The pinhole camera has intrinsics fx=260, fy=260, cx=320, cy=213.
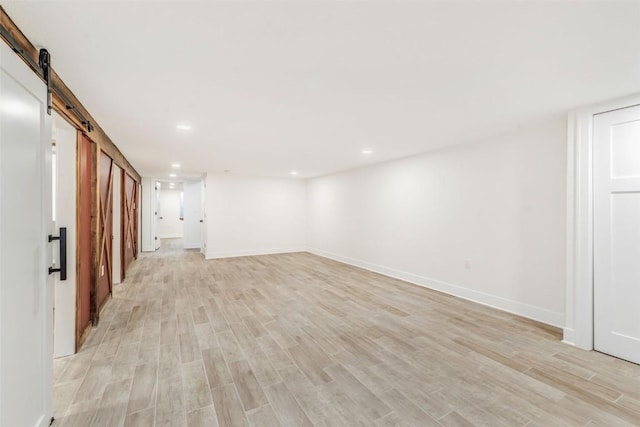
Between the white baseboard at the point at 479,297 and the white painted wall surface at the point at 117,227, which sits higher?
the white painted wall surface at the point at 117,227

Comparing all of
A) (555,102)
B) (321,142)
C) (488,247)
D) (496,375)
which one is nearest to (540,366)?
(496,375)

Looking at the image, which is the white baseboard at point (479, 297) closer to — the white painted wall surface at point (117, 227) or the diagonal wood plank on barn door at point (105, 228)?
the diagonal wood plank on barn door at point (105, 228)

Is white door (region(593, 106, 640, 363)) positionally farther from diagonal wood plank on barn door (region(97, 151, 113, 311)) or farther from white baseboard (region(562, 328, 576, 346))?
diagonal wood plank on barn door (region(97, 151, 113, 311))

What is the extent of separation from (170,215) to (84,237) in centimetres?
1033

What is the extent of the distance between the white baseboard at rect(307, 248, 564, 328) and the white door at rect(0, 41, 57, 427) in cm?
448

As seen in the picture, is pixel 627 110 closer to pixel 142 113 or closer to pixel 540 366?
pixel 540 366

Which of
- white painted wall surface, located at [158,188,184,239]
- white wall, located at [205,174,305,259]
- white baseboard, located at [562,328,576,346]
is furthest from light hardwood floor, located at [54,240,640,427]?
white painted wall surface, located at [158,188,184,239]

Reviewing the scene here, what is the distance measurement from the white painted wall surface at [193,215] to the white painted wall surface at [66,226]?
6.65 meters

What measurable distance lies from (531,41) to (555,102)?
1.34 m

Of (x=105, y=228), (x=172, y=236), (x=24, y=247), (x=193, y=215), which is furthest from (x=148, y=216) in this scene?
(x=24, y=247)

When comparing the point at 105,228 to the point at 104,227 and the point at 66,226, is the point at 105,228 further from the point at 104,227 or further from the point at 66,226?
the point at 66,226

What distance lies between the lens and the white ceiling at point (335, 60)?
4.35 feet

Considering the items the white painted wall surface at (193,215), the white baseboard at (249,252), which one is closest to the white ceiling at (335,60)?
the white baseboard at (249,252)

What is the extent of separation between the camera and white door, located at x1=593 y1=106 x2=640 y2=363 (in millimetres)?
2342
